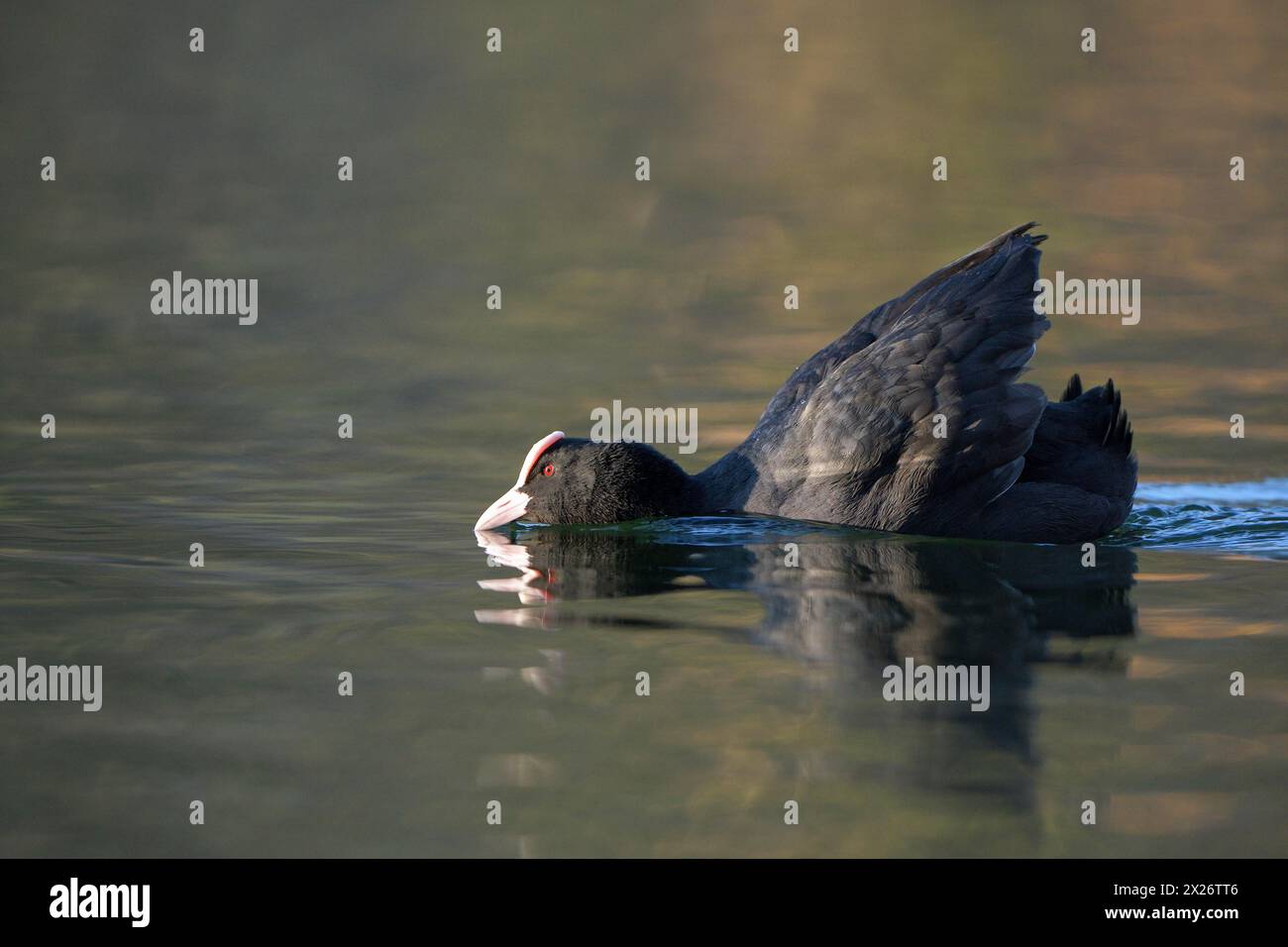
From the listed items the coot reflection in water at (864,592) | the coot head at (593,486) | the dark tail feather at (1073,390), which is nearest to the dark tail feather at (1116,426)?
the dark tail feather at (1073,390)

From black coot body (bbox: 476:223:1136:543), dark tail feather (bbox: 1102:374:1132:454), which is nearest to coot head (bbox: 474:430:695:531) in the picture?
black coot body (bbox: 476:223:1136:543)

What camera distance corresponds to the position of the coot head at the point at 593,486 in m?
8.86

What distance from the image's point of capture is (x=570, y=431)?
11.3m

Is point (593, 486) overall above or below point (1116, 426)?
below

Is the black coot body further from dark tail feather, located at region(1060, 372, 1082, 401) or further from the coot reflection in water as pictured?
dark tail feather, located at region(1060, 372, 1082, 401)

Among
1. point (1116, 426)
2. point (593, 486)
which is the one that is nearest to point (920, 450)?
point (1116, 426)

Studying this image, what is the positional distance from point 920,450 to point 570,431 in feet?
12.0

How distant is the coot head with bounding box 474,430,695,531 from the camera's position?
886cm

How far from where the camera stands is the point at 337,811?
15.8 ft

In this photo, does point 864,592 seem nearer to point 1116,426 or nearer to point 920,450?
point 920,450

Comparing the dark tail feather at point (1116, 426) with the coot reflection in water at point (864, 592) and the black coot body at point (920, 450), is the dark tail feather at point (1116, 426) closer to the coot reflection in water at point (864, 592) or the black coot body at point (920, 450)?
the black coot body at point (920, 450)
